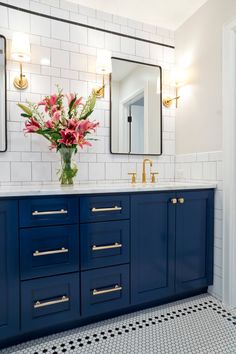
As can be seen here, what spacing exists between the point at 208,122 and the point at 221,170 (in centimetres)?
45

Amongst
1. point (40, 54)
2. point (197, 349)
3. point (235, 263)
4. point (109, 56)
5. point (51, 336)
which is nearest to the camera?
point (197, 349)

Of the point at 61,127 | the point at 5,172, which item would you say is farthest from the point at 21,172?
the point at 61,127

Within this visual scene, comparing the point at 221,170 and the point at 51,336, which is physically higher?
the point at 221,170

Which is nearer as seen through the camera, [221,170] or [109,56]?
[221,170]

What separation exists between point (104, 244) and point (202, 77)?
65.4 inches

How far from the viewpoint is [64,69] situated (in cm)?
206

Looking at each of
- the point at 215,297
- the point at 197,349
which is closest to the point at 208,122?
the point at 215,297

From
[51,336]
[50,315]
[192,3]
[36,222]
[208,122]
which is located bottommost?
[51,336]

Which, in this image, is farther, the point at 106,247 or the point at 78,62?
the point at 78,62

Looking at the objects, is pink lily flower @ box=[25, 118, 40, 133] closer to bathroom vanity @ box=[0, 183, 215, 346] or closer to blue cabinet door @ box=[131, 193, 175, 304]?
bathroom vanity @ box=[0, 183, 215, 346]

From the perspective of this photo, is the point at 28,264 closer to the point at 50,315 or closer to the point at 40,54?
the point at 50,315

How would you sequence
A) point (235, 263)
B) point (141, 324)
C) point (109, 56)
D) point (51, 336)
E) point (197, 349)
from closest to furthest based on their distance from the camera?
point (197, 349), point (51, 336), point (141, 324), point (235, 263), point (109, 56)

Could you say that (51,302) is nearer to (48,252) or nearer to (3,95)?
(48,252)

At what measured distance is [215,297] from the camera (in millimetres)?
2000
